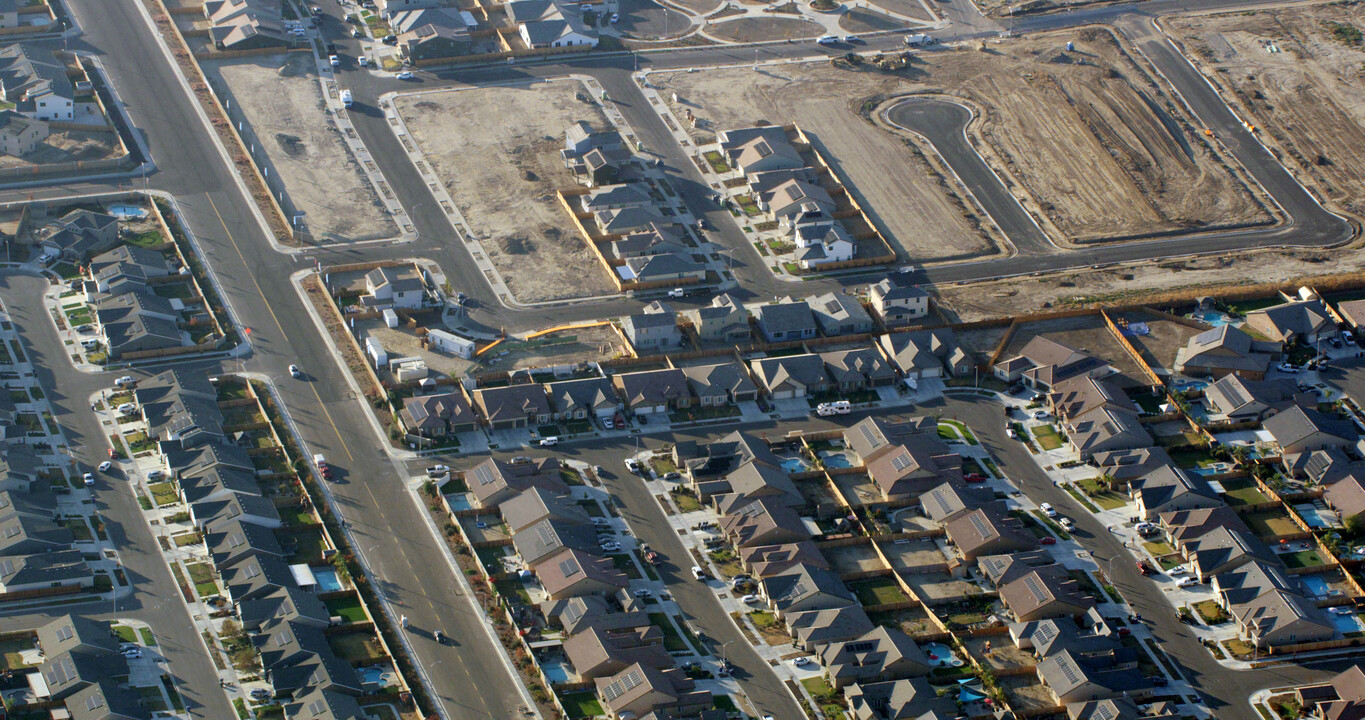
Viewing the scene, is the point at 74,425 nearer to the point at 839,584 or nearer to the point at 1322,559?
A: the point at 839,584

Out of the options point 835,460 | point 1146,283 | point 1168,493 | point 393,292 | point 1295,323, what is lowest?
point 1168,493

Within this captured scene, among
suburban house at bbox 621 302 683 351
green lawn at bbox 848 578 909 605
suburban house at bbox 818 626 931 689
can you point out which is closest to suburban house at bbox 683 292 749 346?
suburban house at bbox 621 302 683 351

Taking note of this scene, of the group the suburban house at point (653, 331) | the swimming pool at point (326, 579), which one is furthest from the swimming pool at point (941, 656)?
the suburban house at point (653, 331)

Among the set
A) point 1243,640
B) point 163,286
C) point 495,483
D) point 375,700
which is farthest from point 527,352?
point 1243,640

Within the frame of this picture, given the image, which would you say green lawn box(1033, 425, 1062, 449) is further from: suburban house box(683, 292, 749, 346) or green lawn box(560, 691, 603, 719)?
green lawn box(560, 691, 603, 719)

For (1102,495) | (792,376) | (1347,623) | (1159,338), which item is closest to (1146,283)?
(1159,338)

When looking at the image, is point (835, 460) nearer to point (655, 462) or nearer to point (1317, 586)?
point (655, 462)
